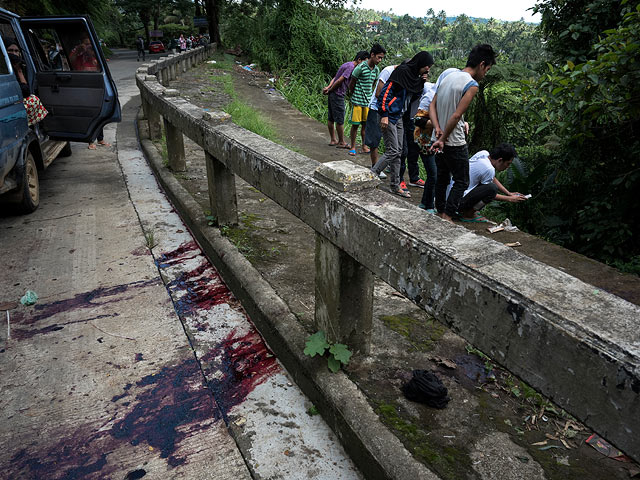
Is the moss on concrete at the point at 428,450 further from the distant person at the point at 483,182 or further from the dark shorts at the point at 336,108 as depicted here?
the dark shorts at the point at 336,108

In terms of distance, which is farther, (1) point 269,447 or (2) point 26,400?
(2) point 26,400

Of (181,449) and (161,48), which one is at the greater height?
(161,48)

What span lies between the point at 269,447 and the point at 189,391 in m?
0.62

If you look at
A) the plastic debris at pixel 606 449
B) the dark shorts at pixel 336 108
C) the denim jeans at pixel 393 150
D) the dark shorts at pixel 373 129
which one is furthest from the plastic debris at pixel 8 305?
the dark shorts at pixel 336 108

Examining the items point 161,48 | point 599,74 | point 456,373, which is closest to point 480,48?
point 599,74

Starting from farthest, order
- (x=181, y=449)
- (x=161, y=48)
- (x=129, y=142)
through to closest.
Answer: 1. (x=161, y=48)
2. (x=129, y=142)
3. (x=181, y=449)

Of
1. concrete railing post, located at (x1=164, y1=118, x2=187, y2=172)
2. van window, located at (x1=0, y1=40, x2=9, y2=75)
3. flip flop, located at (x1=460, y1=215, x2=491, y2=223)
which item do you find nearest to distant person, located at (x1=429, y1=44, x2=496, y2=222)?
flip flop, located at (x1=460, y1=215, x2=491, y2=223)

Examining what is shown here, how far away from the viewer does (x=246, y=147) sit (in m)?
3.30

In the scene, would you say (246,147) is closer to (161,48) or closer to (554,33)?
(554,33)

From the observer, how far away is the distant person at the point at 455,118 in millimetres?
A: 4207

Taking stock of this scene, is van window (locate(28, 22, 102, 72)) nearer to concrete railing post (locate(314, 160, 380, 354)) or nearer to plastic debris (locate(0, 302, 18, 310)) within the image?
plastic debris (locate(0, 302, 18, 310))

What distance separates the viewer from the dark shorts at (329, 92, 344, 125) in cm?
794

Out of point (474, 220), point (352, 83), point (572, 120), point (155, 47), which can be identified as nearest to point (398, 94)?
point (474, 220)

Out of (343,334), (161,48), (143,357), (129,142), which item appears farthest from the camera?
(161,48)
